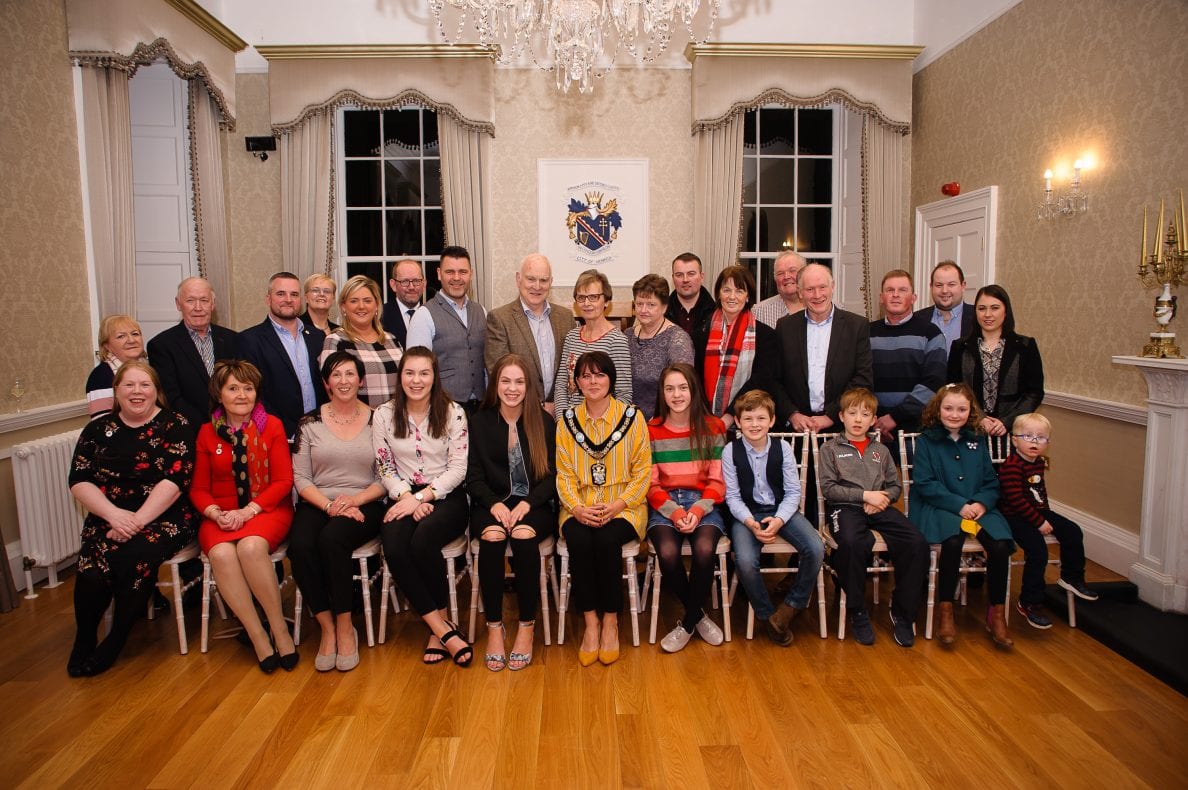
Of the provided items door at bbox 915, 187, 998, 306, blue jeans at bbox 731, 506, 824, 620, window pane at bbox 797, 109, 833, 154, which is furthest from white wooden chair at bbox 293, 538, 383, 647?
window pane at bbox 797, 109, 833, 154

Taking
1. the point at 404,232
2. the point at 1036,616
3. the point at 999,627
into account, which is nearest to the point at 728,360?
the point at 999,627

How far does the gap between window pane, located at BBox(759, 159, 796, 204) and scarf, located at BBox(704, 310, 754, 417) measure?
3180mm

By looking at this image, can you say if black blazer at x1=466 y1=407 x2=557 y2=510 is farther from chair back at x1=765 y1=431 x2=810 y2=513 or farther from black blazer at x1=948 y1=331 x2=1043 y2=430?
black blazer at x1=948 y1=331 x2=1043 y2=430

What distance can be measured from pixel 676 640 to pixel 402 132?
197 inches

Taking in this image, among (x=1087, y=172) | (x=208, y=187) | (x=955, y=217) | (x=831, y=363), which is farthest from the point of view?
(x=955, y=217)

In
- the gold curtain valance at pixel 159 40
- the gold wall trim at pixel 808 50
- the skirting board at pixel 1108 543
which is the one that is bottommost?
the skirting board at pixel 1108 543

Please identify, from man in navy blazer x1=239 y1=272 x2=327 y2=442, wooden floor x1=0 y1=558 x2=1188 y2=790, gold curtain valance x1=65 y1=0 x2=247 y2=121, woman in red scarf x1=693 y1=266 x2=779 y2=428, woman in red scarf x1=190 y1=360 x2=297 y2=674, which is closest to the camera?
wooden floor x1=0 y1=558 x2=1188 y2=790

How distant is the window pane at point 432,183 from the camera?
6.32m

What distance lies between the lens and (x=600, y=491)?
3.19 metres

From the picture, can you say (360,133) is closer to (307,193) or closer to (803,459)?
(307,193)

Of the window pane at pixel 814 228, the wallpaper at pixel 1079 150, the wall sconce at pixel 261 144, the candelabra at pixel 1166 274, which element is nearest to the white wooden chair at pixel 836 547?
the candelabra at pixel 1166 274

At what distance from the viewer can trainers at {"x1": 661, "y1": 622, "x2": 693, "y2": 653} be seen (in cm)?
309

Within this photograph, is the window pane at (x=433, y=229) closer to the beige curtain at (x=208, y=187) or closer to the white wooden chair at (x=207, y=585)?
the beige curtain at (x=208, y=187)

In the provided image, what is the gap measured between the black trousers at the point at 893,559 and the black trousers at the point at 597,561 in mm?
925
